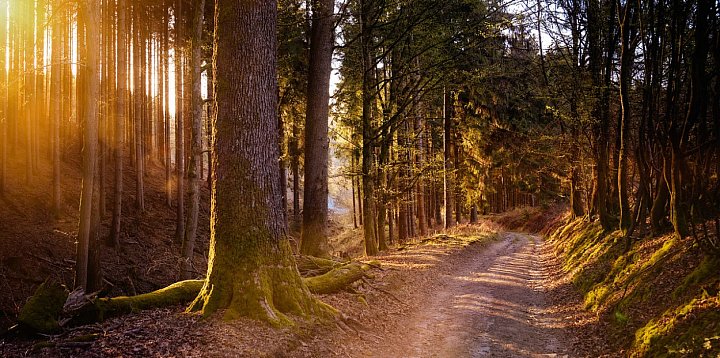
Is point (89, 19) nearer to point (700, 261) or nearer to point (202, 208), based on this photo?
point (700, 261)

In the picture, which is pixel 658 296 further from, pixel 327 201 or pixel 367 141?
pixel 367 141

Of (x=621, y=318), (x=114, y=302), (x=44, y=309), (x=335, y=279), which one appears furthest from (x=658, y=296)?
(x=44, y=309)

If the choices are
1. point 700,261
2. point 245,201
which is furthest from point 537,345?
point 245,201

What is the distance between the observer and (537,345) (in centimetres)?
738

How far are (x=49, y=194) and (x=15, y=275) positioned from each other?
7.56 m

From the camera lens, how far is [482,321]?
339 inches

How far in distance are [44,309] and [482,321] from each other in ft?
23.9

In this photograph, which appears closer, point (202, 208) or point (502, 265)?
point (502, 265)

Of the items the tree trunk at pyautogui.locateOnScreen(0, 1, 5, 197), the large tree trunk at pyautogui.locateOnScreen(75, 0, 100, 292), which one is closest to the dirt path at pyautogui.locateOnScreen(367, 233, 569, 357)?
the large tree trunk at pyautogui.locateOnScreen(75, 0, 100, 292)

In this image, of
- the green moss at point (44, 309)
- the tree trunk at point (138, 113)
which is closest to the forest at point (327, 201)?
the green moss at point (44, 309)

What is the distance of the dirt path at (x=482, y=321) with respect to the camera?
7.10 metres

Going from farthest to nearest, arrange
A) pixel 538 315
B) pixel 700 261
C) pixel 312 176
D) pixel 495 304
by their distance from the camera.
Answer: pixel 312 176, pixel 495 304, pixel 538 315, pixel 700 261

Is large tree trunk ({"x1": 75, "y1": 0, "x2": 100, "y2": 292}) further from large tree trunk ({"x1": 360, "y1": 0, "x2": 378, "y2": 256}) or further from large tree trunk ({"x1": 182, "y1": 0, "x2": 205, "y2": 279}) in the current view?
large tree trunk ({"x1": 360, "y1": 0, "x2": 378, "y2": 256})

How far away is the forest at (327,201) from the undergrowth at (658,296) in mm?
42
